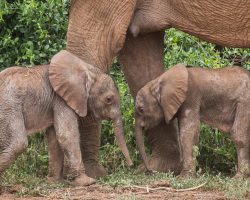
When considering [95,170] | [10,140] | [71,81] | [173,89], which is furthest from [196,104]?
[10,140]

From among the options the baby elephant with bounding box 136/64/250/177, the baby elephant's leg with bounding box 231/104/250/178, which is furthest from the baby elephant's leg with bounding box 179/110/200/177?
the baby elephant's leg with bounding box 231/104/250/178

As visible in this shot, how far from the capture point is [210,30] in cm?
854

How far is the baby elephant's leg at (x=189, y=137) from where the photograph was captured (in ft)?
27.1

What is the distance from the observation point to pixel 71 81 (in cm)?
796

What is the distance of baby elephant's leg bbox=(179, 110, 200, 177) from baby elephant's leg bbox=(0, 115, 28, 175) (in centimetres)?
117

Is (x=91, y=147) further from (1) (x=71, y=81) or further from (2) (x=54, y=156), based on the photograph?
(1) (x=71, y=81)

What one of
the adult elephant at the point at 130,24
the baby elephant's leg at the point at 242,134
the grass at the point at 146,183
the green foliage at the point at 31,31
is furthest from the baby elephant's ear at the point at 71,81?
the green foliage at the point at 31,31

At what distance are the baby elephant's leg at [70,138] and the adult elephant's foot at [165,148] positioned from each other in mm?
897

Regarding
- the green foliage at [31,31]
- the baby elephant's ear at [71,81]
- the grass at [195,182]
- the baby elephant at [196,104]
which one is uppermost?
the green foliage at [31,31]

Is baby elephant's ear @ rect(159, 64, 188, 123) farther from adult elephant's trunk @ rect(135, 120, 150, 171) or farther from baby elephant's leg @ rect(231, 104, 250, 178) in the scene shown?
baby elephant's leg @ rect(231, 104, 250, 178)

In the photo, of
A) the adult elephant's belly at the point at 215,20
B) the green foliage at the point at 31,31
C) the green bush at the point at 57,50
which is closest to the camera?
the adult elephant's belly at the point at 215,20

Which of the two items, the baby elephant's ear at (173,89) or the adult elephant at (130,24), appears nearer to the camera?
the baby elephant's ear at (173,89)

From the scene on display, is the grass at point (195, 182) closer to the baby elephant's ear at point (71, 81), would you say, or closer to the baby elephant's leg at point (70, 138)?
the baby elephant's leg at point (70, 138)

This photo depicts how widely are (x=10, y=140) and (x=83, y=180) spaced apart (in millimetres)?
546
